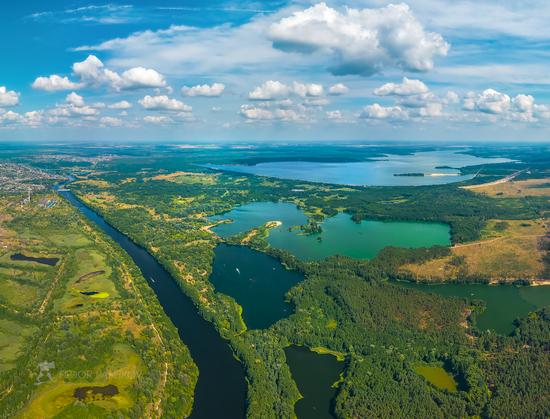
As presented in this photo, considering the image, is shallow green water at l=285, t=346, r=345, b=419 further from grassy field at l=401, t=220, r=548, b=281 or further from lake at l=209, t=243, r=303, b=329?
grassy field at l=401, t=220, r=548, b=281

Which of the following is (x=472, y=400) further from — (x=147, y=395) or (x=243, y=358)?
(x=147, y=395)

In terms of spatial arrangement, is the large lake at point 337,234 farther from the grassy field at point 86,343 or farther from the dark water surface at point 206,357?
the grassy field at point 86,343

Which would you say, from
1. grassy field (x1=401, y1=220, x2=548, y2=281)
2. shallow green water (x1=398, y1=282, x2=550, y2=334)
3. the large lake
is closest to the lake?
the large lake

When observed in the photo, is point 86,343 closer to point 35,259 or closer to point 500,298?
point 35,259

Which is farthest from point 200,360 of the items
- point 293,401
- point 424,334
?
point 424,334

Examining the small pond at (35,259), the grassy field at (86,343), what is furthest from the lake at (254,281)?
the small pond at (35,259)

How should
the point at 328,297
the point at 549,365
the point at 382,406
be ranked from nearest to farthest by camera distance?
the point at 382,406
the point at 549,365
the point at 328,297
